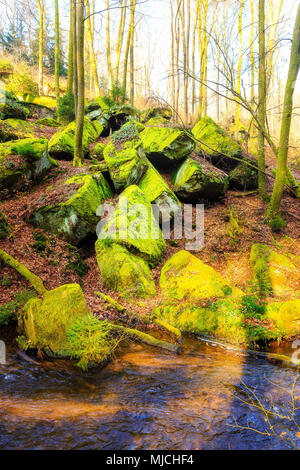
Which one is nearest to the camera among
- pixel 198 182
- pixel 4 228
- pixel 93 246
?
pixel 4 228

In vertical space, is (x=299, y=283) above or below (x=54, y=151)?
below

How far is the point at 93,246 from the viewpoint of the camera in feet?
26.2

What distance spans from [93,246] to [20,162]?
3.42m

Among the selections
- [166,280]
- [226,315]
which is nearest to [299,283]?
[226,315]

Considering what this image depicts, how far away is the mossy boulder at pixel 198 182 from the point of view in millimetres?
9797

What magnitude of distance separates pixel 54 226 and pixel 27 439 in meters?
5.52

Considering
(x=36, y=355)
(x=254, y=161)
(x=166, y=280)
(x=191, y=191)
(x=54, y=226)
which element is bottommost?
(x=36, y=355)

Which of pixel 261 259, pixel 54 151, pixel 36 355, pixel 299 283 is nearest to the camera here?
pixel 36 355

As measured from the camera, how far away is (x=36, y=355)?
13.8 ft

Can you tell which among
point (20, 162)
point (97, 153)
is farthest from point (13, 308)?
point (97, 153)

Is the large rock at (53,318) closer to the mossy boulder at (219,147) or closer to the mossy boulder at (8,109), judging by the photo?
the mossy boulder at (219,147)

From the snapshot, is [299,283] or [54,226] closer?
[299,283]

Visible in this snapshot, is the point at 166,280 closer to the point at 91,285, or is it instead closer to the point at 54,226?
the point at 91,285

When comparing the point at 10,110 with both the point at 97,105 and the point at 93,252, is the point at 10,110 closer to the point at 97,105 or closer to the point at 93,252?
the point at 97,105
